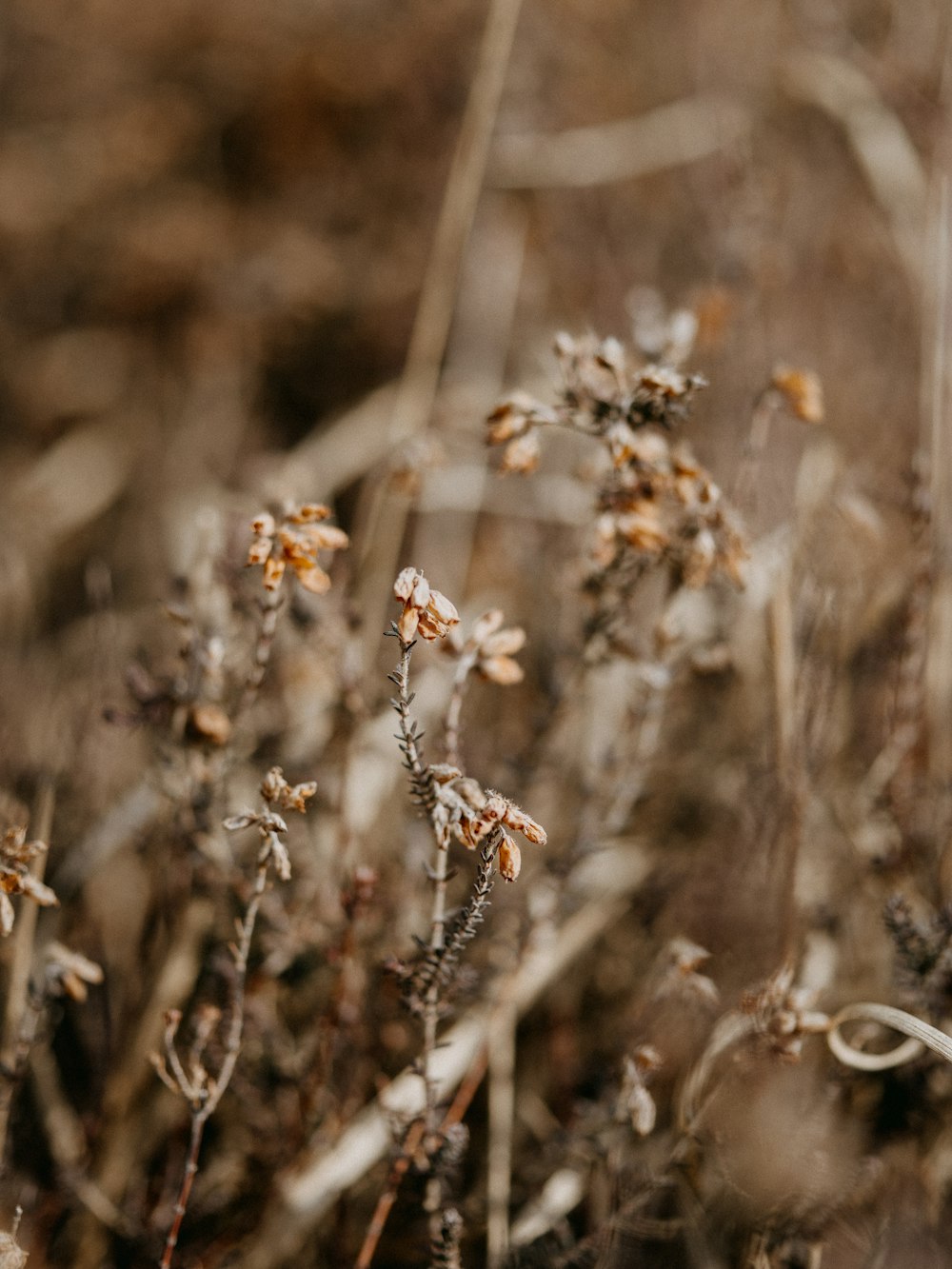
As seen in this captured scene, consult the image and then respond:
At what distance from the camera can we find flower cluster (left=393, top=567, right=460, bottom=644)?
1073mm

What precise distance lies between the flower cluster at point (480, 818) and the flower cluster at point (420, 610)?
16cm

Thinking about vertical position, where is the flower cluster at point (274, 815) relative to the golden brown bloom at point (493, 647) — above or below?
below

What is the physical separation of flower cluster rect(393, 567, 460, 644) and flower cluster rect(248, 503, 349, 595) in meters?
0.21

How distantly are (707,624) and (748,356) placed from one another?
0.76 meters

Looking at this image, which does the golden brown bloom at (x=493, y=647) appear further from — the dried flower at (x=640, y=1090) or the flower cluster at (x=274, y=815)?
the dried flower at (x=640, y=1090)

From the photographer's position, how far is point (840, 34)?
3.06 meters

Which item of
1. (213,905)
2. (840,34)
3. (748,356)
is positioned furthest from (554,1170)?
(840,34)

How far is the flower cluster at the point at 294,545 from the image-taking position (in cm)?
125

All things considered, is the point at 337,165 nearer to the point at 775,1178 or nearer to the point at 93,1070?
the point at 93,1070

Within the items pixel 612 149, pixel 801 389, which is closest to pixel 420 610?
pixel 801 389

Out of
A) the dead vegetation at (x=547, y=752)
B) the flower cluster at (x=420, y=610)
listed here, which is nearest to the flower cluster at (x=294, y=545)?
the dead vegetation at (x=547, y=752)

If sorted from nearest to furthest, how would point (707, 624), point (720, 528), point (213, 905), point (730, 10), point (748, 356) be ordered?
point (720, 528) < point (213, 905) < point (707, 624) < point (748, 356) < point (730, 10)

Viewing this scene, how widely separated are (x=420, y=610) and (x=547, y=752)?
85cm

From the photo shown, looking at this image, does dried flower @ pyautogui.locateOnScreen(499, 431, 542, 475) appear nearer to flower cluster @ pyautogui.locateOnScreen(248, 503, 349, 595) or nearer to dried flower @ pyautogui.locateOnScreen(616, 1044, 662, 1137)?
flower cluster @ pyautogui.locateOnScreen(248, 503, 349, 595)
